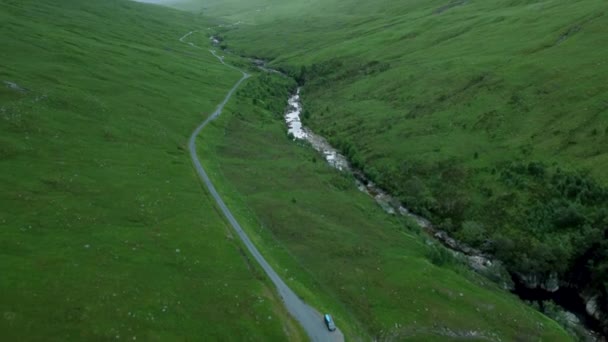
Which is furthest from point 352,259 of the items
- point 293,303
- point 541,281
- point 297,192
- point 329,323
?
point 541,281

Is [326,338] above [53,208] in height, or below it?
below

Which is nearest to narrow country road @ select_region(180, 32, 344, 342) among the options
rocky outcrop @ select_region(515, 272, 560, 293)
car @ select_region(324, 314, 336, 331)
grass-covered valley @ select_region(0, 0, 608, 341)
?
car @ select_region(324, 314, 336, 331)

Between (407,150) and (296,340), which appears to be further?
(407,150)

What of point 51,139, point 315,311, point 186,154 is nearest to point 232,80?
point 186,154

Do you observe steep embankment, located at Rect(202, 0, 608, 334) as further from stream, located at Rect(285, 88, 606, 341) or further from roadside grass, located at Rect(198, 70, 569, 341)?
roadside grass, located at Rect(198, 70, 569, 341)

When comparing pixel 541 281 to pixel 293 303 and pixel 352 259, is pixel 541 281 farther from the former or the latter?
pixel 293 303

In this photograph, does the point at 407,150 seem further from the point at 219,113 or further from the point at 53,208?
the point at 53,208

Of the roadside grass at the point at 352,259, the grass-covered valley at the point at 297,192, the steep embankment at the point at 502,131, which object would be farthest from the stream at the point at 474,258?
the roadside grass at the point at 352,259
